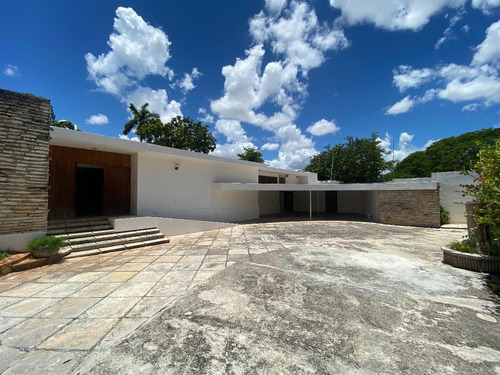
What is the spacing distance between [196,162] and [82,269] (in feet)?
21.8

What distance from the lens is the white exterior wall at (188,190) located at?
27.9 ft

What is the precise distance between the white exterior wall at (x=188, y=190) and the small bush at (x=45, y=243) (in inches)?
131

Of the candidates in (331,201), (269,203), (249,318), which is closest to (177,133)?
(269,203)

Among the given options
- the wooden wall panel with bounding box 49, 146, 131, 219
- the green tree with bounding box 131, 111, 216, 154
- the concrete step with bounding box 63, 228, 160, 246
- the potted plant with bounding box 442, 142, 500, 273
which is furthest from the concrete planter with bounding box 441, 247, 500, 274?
the green tree with bounding box 131, 111, 216, 154

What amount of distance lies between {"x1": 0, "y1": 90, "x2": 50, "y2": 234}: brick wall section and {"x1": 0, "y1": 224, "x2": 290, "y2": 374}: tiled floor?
4.65ft

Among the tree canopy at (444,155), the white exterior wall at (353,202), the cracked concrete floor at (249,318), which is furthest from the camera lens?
the tree canopy at (444,155)

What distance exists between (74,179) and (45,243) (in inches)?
134

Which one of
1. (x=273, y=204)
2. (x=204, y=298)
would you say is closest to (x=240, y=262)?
(x=204, y=298)

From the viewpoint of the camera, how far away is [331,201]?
1742cm

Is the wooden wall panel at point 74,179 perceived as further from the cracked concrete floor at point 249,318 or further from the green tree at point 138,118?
the green tree at point 138,118

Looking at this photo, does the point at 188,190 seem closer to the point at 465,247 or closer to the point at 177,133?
the point at 465,247

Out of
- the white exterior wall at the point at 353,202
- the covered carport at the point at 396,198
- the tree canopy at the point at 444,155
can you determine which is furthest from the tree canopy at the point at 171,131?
the tree canopy at the point at 444,155

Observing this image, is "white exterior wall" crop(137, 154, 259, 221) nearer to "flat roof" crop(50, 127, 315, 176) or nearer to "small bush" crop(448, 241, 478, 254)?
"flat roof" crop(50, 127, 315, 176)

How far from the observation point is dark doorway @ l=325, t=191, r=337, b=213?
1731cm
